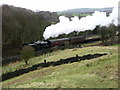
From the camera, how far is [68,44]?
208 ft

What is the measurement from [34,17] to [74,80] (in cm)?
7518

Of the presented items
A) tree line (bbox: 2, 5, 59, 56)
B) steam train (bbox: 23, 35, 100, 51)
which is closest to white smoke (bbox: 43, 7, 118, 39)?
steam train (bbox: 23, 35, 100, 51)

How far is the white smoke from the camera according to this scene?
64.0 m

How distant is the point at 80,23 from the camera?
2788 inches

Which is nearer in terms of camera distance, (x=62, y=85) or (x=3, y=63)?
(x=62, y=85)

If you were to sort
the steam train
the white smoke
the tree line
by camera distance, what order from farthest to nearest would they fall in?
1. the tree line
2. the white smoke
3. the steam train

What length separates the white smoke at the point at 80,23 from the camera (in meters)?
64.0

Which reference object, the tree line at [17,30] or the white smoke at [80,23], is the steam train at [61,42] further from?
the tree line at [17,30]

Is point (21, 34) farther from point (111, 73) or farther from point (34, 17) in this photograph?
point (111, 73)

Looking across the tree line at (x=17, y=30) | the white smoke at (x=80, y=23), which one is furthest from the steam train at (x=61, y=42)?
the tree line at (x=17, y=30)

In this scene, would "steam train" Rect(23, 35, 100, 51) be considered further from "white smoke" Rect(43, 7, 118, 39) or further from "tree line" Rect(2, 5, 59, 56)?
"tree line" Rect(2, 5, 59, 56)

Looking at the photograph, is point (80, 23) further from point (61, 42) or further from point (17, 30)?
point (17, 30)

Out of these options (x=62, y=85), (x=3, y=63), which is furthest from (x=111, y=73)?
(x=3, y=63)

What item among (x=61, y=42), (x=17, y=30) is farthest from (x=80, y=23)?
(x=17, y=30)
